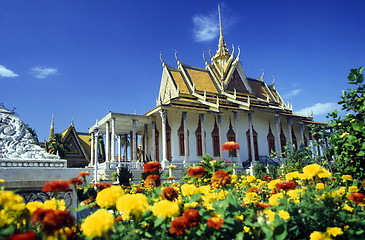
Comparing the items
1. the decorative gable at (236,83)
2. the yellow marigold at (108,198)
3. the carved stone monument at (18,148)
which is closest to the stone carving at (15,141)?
the carved stone monument at (18,148)

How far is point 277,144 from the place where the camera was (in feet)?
77.9

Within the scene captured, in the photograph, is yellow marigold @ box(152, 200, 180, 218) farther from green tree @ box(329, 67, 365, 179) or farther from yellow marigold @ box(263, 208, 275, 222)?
green tree @ box(329, 67, 365, 179)

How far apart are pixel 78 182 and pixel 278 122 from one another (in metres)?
23.0

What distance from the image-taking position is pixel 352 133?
3.57 metres

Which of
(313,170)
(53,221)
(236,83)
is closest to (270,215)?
(313,170)

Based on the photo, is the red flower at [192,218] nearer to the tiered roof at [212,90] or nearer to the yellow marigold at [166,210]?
the yellow marigold at [166,210]

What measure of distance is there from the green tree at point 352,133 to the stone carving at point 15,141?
3.97m

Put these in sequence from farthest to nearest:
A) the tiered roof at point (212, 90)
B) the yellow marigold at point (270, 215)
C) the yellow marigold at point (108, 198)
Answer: the tiered roof at point (212, 90) → the yellow marigold at point (270, 215) → the yellow marigold at point (108, 198)

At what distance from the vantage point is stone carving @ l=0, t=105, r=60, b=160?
12.7ft

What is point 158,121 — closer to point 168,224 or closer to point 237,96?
point 237,96

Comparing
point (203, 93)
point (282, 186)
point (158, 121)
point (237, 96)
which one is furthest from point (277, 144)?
point (282, 186)

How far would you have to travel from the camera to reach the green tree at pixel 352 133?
3.45 m

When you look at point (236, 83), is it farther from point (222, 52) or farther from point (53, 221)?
point (53, 221)

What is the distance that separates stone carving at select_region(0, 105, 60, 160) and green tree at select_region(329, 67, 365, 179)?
3972 millimetres
